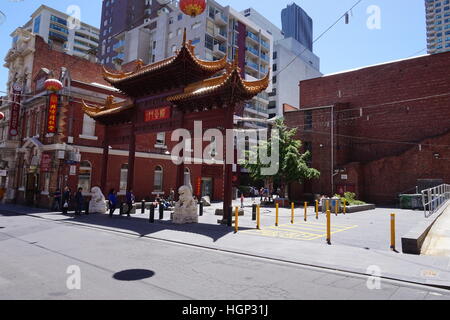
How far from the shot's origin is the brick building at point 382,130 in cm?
2994

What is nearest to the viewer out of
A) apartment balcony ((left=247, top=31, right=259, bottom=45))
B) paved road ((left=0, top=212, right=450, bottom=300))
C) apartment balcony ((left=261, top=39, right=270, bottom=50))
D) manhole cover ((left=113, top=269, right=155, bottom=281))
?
paved road ((left=0, top=212, right=450, bottom=300))

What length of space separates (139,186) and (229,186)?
14168mm

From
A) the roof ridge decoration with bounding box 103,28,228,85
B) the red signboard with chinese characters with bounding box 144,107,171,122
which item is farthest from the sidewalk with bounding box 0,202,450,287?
the roof ridge decoration with bounding box 103,28,228,85

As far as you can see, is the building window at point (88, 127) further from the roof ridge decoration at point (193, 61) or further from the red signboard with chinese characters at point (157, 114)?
the red signboard with chinese characters at point (157, 114)

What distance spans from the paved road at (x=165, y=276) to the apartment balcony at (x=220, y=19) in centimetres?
5320

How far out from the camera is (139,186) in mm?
26125

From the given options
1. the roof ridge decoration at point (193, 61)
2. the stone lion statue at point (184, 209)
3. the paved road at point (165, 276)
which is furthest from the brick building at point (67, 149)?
the paved road at point (165, 276)

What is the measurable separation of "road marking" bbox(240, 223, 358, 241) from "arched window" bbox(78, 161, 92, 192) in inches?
629

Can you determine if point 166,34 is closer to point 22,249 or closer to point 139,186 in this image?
point 139,186

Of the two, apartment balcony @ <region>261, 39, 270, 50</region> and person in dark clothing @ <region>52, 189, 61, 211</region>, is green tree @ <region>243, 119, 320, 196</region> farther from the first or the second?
apartment balcony @ <region>261, 39, 270, 50</region>

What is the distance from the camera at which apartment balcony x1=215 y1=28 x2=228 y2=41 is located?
5484cm

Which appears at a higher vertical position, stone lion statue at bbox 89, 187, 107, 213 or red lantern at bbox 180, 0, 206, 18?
red lantern at bbox 180, 0, 206, 18

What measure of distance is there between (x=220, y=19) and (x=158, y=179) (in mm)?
38774
